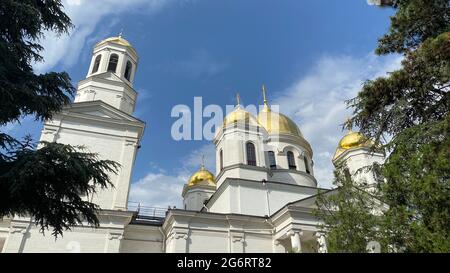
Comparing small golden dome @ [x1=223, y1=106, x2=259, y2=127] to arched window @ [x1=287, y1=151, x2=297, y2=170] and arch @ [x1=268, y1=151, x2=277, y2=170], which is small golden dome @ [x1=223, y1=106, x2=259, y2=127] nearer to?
arch @ [x1=268, y1=151, x2=277, y2=170]

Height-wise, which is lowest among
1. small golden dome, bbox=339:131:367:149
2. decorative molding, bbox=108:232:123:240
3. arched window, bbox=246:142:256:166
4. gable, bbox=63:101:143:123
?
decorative molding, bbox=108:232:123:240

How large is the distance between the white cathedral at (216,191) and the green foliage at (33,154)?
11.1 metres

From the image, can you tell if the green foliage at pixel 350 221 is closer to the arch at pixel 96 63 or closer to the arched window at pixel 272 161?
the arched window at pixel 272 161

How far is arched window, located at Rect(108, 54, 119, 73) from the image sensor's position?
92.4 feet

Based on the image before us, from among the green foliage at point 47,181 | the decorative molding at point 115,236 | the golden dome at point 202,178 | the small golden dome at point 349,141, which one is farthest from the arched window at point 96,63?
the small golden dome at point 349,141

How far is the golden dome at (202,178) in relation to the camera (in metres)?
36.3

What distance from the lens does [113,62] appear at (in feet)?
93.6

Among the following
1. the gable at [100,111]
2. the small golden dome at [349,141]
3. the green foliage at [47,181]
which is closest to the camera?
the green foliage at [47,181]

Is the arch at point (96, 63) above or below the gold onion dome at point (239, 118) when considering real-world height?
above

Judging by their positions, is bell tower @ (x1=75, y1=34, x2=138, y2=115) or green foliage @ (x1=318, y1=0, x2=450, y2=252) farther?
bell tower @ (x1=75, y1=34, x2=138, y2=115)

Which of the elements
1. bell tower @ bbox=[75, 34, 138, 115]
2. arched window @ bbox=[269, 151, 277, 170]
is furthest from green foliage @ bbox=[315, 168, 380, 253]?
bell tower @ bbox=[75, 34, 138, 115]

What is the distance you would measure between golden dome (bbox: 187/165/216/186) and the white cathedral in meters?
7.17
